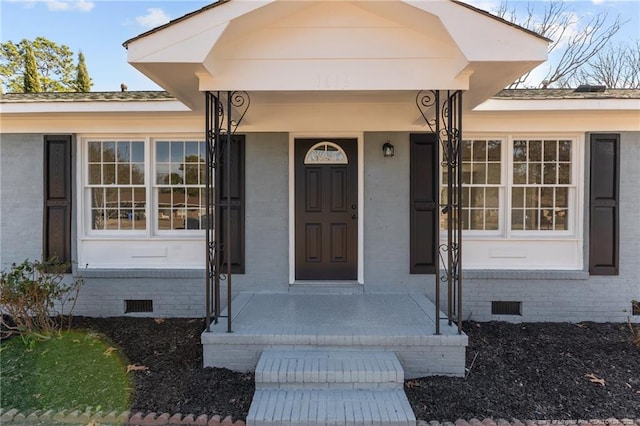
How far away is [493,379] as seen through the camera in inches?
136

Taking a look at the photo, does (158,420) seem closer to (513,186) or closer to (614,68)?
(513,186)

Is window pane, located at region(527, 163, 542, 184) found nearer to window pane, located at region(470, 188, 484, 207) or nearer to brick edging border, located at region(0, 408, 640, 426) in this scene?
window pane, located at region(470, 188, 484, 207)

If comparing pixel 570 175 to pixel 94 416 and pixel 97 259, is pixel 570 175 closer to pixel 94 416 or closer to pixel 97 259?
pixel 94 416

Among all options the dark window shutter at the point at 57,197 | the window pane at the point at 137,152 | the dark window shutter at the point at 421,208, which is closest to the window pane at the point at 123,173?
the window pane at the point at 137,152

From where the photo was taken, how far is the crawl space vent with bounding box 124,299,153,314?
17.1 ft

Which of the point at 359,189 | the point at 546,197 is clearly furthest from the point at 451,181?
the point at 546,197

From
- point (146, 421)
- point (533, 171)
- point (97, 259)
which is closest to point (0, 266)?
point (97, 259)

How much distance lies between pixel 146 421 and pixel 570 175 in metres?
5.90

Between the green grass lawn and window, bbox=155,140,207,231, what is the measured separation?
1877 millimetres

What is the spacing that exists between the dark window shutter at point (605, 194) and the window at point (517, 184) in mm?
248

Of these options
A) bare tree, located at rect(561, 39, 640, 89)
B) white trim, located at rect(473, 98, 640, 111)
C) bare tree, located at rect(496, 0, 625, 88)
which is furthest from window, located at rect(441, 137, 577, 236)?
bare tree, located at rect(561, 39, 640, 89)

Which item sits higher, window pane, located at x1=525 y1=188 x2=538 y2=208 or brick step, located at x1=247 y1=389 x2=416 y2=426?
window pane, located at x1=525 y1=188 x2=538 y2=208

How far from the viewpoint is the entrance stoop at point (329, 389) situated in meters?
2.69

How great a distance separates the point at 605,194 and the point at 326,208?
392 centimetres
